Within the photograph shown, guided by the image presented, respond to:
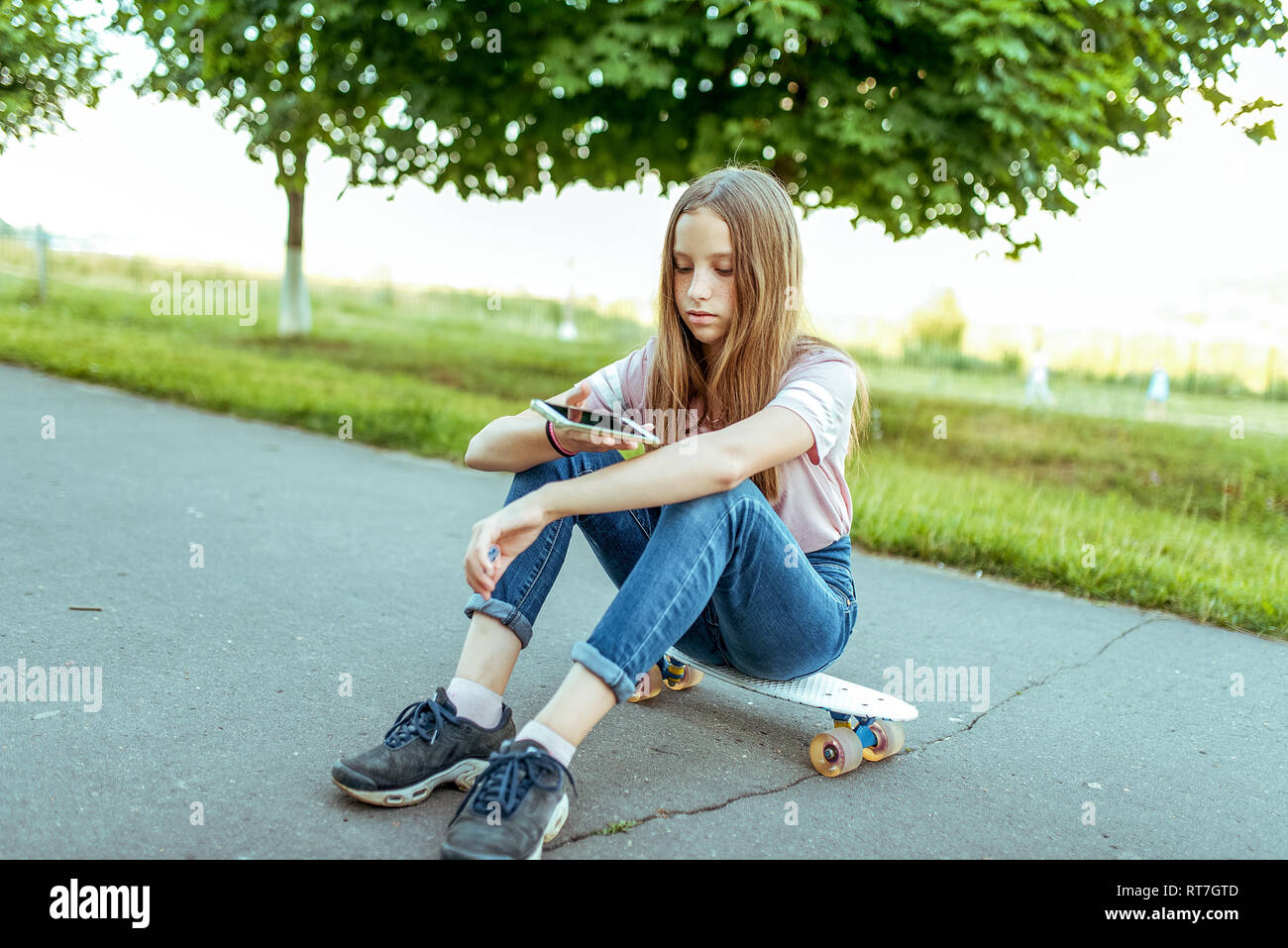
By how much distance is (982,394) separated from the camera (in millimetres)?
13664

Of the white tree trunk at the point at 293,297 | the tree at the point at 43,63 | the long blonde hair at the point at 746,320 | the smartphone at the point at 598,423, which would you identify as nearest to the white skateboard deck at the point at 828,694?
the long blonde hair at the point at 746,320

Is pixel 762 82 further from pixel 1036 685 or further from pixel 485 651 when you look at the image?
pixel 485 651

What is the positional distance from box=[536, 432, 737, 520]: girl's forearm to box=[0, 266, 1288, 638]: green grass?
8.94ft

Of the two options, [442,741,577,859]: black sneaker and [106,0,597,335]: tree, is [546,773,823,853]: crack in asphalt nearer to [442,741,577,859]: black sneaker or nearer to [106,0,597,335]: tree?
[442,741,577,859]: black sneaker

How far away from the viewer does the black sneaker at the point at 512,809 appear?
207 centimetres

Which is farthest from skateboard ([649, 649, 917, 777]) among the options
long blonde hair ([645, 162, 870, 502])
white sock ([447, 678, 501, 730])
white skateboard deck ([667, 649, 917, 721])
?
white sock ([447, 678, 501, 730])

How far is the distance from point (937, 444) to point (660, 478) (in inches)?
302

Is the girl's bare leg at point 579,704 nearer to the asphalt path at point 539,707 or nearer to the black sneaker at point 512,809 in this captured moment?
the black sneaker at point 512,809

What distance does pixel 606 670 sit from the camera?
220 cm

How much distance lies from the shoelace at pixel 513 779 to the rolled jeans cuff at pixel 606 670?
0.19m

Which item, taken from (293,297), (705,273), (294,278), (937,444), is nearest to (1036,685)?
(705,273)

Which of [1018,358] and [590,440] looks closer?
[590,440]

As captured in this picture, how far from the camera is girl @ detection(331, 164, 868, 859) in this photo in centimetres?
222
